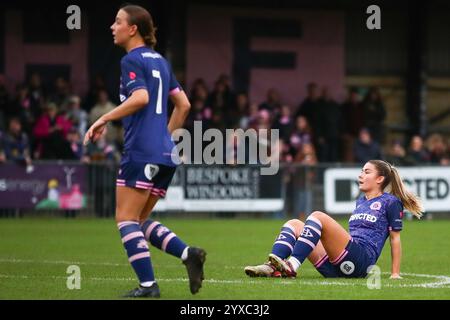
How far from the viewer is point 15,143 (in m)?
24.5

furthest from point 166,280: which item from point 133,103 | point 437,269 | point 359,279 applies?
point 437,269

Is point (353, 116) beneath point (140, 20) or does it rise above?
beneath

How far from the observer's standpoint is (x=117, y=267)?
12.8 m

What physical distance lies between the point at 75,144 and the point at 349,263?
14.6m

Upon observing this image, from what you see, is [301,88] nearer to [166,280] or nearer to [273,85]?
[273,85]

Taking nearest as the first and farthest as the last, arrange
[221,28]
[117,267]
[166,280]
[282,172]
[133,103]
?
[133,103] → [166,280] → [117,267] → [282,172] → [221,28]

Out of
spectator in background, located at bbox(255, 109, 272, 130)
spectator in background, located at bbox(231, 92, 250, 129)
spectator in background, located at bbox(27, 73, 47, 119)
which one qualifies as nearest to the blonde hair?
spectator in background, located at bbox(255, 109, 272, 130)

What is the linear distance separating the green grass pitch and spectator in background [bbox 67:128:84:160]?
73.5 inches

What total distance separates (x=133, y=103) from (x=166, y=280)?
8.83ft

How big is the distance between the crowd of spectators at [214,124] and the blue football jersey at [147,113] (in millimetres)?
14907

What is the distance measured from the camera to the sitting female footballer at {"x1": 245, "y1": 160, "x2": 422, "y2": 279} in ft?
35.0

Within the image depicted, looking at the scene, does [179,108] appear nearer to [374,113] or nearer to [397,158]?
[397,158]

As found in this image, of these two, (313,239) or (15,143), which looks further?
(15,143)

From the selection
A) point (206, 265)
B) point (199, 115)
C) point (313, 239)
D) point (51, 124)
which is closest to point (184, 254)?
point (313, 239)
